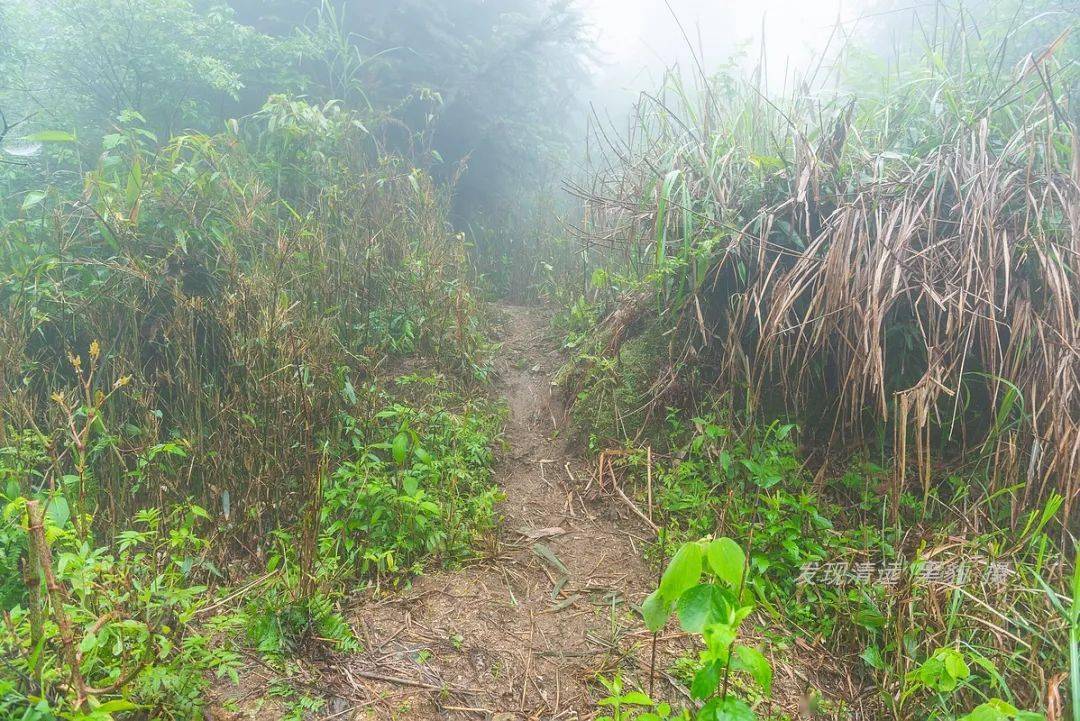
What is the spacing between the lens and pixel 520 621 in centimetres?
202

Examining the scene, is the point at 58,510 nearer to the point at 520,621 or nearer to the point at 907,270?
the point at 520,621

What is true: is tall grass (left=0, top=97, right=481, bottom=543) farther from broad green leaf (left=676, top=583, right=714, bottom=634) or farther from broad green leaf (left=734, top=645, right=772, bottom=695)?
broad green leaf (left=734, top=645, right=772, bottom=695)

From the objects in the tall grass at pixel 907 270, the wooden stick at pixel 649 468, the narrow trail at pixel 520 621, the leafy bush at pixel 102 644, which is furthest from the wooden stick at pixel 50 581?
the tall grass at pixel 907 270

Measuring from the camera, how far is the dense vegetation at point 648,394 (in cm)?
155

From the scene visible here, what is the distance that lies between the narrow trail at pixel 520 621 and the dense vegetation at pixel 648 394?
12cm

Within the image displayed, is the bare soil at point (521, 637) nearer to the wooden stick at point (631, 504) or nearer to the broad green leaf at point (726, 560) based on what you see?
the wooden stick at point (631, 504)

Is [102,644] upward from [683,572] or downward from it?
downward

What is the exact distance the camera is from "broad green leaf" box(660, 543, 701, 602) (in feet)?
3.76

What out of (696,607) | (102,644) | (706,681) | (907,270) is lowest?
(102,644)

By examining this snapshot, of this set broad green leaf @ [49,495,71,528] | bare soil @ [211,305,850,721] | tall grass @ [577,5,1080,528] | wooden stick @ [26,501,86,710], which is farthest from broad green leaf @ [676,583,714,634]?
broad green leaf @ [49,495,71,528]

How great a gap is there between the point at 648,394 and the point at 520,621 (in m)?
1.40

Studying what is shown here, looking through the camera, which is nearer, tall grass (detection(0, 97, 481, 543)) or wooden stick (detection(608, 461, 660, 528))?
tall grass (detection(0, 97, 481, 543))

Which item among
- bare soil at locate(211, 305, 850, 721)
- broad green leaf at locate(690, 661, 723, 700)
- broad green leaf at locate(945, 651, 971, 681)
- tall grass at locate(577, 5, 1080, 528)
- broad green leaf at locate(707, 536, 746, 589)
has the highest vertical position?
tall grass at locate(577, 5, 1080, 528)

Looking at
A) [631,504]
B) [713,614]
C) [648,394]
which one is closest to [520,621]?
[631,504]
